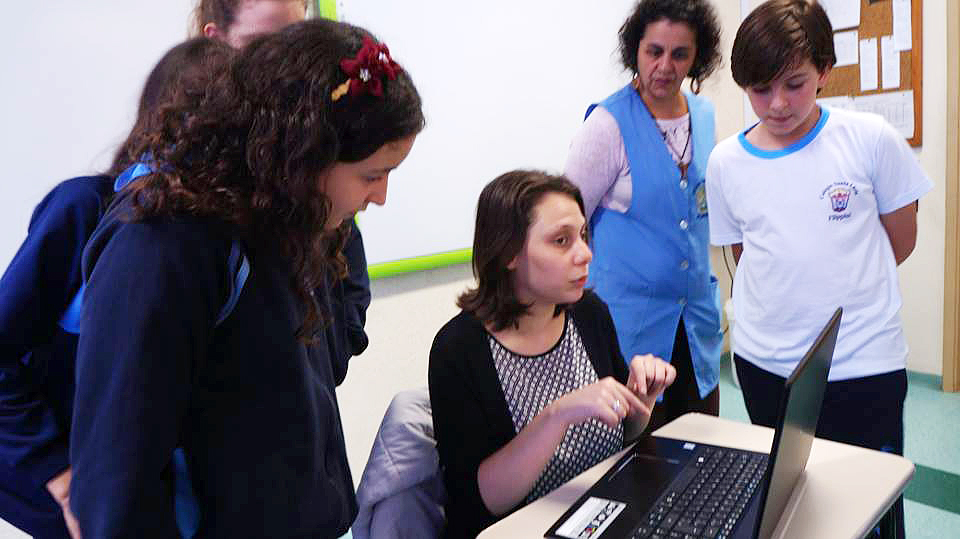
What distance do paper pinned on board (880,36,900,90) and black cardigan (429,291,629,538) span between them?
2.94 meters

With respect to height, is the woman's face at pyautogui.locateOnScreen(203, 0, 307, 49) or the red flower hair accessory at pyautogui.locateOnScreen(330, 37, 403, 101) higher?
the woman's face at pyautogui.locateOnScreen(203, 0, 307, 49)

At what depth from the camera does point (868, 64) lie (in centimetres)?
356

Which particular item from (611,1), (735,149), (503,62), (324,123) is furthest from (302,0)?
(611,1)

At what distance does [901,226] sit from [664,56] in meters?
0.69

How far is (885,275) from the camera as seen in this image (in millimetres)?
1539

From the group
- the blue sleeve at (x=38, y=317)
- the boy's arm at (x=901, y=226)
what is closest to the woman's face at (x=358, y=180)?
the blue sleeve at (x=38, y=317)

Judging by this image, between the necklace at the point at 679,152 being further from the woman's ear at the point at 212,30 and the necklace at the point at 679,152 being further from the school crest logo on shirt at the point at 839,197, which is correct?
the woman's ear at the point at 212,30

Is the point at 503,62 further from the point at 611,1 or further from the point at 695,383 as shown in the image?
the point at 695,383

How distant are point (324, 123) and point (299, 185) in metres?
0.08

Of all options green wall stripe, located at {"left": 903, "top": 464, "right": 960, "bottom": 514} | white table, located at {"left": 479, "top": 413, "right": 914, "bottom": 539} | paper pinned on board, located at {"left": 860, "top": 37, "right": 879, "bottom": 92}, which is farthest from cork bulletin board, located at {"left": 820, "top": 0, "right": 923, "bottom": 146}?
white table, located at {"left": 479, "top": 413, "right": 914, "bottom": 539}

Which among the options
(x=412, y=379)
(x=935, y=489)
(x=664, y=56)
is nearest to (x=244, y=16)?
(x=664, y=56)

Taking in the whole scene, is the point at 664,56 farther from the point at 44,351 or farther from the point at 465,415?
the point at 44,351

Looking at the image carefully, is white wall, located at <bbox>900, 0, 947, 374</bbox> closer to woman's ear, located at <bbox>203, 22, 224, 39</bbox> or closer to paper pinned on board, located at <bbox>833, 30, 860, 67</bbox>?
paper pinned on board, located at <bbox>833, 30, 860, 67</bbox>

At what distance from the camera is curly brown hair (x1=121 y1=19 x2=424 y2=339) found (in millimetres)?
837
